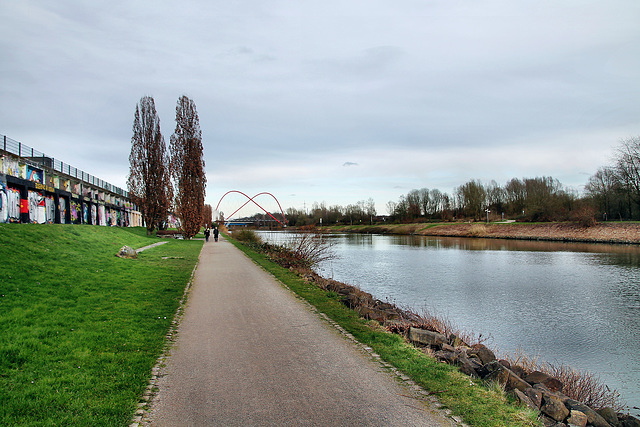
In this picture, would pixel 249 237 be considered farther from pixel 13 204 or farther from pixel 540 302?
pixel 540 302

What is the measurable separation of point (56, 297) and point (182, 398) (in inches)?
245

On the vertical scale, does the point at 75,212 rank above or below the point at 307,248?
above

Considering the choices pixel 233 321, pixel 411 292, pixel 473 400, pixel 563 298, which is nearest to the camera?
pixel 473 400

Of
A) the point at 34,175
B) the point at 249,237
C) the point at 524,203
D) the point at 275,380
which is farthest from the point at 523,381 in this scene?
the point at 524,203

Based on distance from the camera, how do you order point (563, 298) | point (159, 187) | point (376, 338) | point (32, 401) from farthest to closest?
point (159, 187) < point (563, 298) < point (376, 338) < point (32, 401)

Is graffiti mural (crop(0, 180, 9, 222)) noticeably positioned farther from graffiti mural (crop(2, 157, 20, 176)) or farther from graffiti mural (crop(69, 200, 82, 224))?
graffiti mural (crop(69, 200, 82, 224))

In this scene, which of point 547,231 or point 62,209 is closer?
point 62,209

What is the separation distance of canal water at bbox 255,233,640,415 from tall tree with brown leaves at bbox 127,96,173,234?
2638cm

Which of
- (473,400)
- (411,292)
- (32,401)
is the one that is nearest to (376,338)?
(473,400)

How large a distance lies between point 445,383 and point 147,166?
149 ft

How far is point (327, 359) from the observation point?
6.00 metres

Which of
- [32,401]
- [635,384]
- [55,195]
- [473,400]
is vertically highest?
[55,195]

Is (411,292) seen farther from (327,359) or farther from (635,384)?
(327,359)

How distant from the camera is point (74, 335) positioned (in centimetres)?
665
